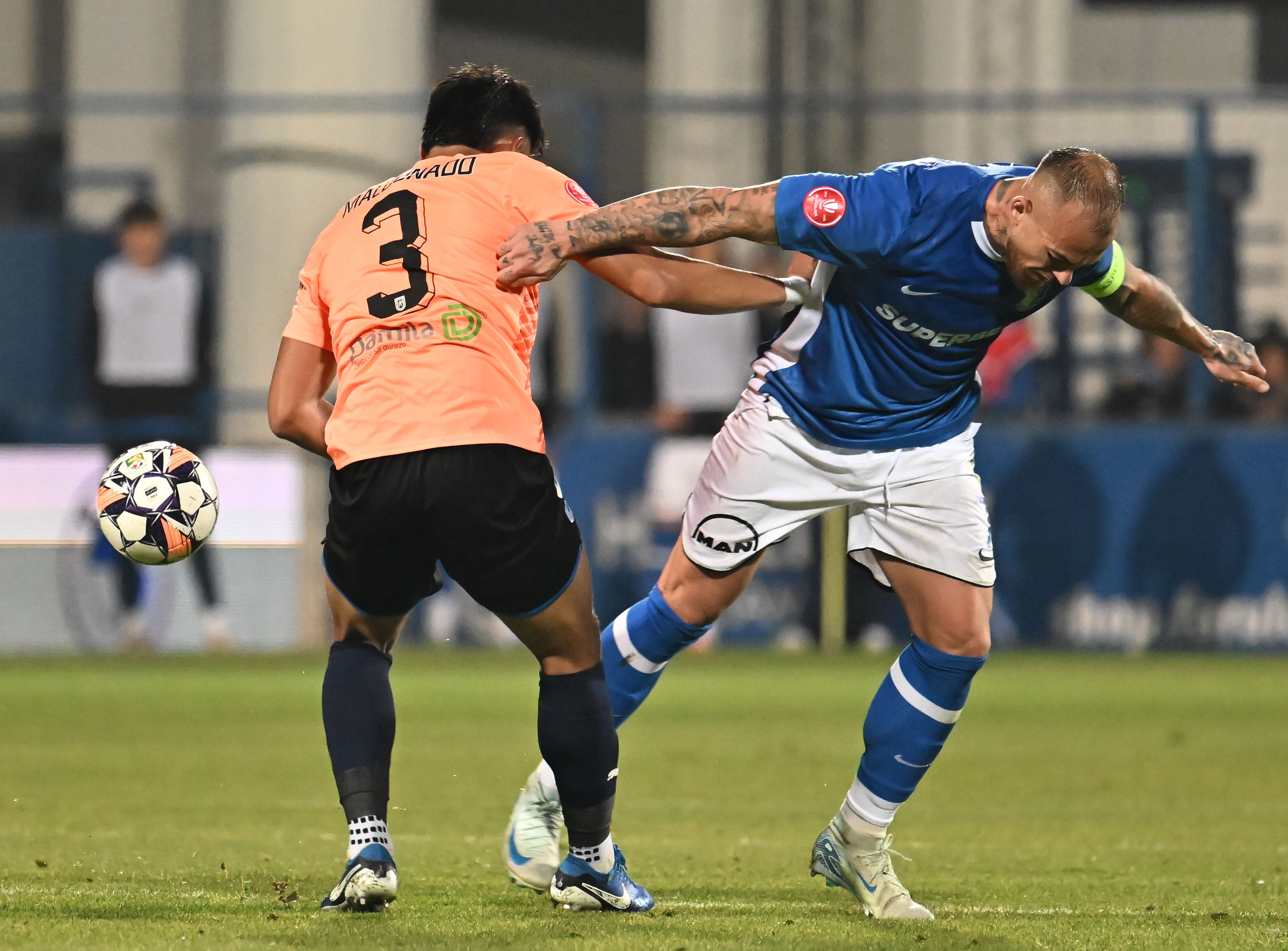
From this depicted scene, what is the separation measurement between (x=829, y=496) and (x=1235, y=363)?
1.22 meters

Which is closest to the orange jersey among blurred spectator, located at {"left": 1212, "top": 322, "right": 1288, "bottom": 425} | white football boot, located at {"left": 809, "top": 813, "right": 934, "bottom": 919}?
white football boot, located at {"left": 809, "top": 813, "right": 934, "bottom": 919}

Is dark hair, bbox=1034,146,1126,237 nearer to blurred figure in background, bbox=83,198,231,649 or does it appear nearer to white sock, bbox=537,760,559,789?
white sock, bbox=537,760,559,789

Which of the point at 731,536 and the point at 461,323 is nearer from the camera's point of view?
the point at 461,323

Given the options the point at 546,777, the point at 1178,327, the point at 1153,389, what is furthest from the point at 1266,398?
the point at 546,777

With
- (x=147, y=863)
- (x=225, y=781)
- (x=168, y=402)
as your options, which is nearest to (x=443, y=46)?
(x=168, y=402)

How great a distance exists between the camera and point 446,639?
1434 cm

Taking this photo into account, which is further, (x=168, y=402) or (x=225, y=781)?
(x=168, y=402)

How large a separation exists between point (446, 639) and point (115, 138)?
5209mm

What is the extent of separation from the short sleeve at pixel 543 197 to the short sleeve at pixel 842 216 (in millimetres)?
511

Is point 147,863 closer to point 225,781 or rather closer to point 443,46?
point 225,781

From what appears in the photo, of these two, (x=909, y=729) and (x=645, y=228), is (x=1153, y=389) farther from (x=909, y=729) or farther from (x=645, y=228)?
(x=645, y=228)

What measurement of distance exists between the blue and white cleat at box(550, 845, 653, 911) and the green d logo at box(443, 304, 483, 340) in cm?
131

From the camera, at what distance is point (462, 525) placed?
15.0 ft

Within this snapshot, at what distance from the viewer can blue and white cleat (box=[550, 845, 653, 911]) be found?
193 inches
